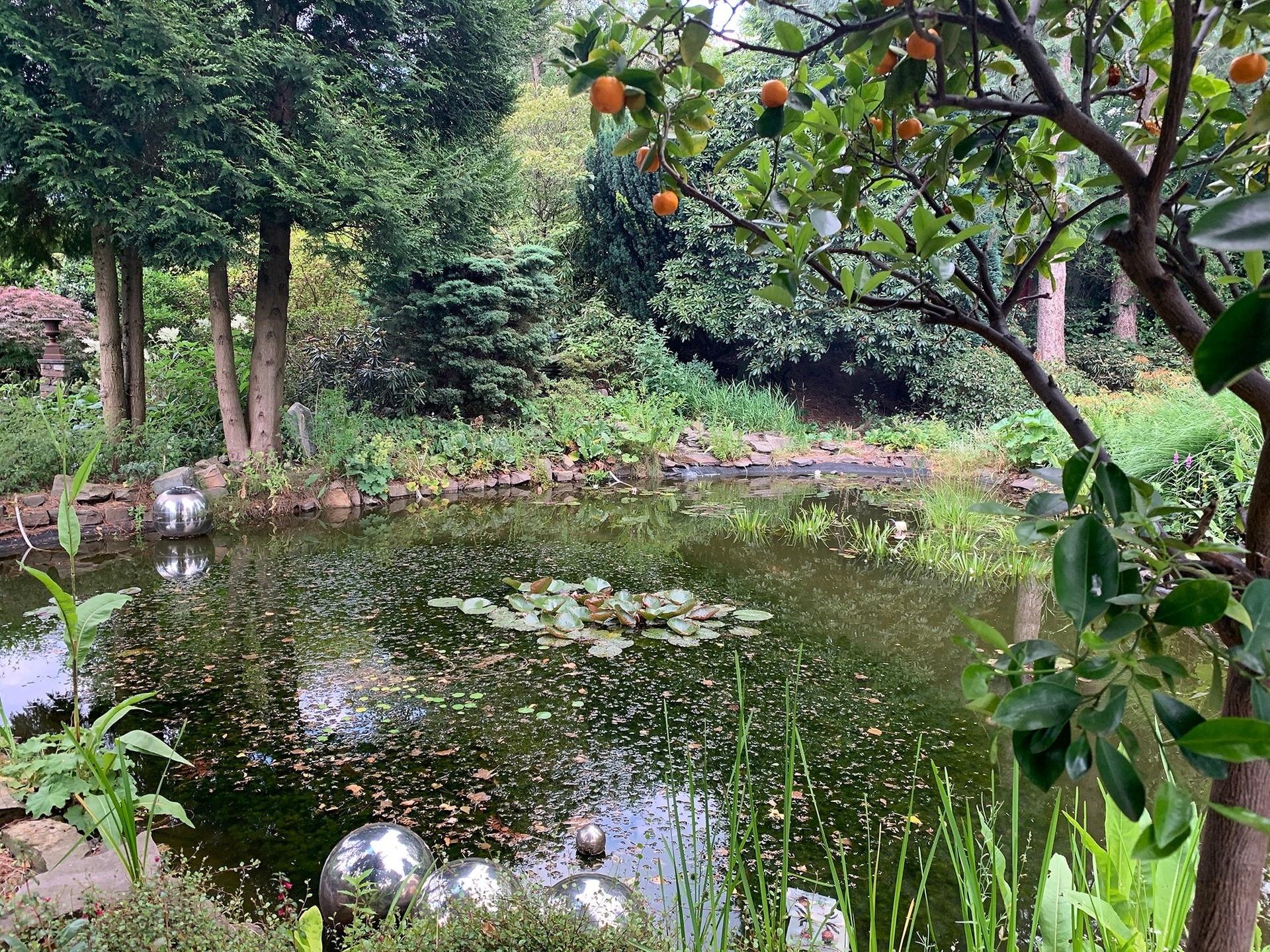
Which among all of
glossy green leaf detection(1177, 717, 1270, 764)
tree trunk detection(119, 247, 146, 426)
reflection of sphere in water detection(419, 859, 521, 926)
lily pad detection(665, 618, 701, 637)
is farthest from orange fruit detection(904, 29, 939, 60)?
tree trunk detection(119, 247, 146, 426)

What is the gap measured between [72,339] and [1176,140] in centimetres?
1028

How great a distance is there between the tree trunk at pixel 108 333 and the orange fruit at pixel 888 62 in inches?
248

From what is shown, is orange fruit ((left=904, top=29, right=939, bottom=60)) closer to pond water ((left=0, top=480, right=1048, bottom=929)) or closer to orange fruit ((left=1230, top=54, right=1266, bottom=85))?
orange fruit ((left=1230, top=54, right=1266, bottom=85))

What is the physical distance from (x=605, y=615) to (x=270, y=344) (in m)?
4.39

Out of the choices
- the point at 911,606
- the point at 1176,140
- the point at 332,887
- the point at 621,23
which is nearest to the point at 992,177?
the point at 1176,140

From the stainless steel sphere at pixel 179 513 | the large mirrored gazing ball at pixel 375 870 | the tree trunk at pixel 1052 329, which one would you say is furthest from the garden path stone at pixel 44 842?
the tree trunk at pixel 1052 329

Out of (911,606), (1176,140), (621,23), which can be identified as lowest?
(911,606)

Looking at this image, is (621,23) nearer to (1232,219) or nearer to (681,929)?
(1232,219)

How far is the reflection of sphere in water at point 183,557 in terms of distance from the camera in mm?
4336

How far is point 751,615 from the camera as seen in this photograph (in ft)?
11.9

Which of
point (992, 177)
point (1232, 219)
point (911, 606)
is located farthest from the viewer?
point (911, 606)

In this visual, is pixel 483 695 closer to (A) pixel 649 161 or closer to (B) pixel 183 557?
(A) pixel 649 161

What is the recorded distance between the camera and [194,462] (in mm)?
6188

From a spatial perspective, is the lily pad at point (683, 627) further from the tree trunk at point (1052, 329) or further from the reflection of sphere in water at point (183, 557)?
the tree trunk at point (1052, 329)
